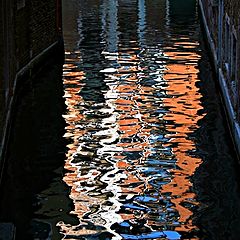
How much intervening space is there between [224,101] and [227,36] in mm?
1972

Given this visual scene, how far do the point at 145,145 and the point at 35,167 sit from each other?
2.61 metres

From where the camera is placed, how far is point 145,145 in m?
15.8

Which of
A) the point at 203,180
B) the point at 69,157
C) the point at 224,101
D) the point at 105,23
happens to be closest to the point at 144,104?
the point at 224,101

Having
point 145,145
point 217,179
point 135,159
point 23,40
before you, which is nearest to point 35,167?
point 135,159

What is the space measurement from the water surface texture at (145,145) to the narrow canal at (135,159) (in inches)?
0.7

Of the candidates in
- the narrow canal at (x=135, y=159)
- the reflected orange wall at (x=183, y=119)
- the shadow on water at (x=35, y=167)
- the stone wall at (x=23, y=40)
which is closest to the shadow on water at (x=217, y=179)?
the narrow canal at (x=135, y=159)

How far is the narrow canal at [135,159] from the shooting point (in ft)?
36.0

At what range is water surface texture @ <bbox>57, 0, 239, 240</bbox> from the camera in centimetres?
1105

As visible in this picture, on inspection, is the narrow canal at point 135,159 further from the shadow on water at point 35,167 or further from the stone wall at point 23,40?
the stone wall at point 23,40

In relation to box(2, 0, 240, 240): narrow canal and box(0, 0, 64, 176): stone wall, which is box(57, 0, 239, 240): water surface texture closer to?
box(2, 0, 240, 240): narrow canal

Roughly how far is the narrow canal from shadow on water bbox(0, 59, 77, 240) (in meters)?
0.03

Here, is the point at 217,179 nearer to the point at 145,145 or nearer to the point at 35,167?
the point at 145,145

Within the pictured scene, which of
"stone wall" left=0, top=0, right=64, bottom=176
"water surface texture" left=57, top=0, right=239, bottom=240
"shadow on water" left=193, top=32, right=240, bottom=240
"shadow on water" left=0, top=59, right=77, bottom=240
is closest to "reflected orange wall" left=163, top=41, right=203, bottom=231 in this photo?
"water surface texture" left=57, top=0, right=239, bottom=240

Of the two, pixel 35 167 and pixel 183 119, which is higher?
pixel 35 167
